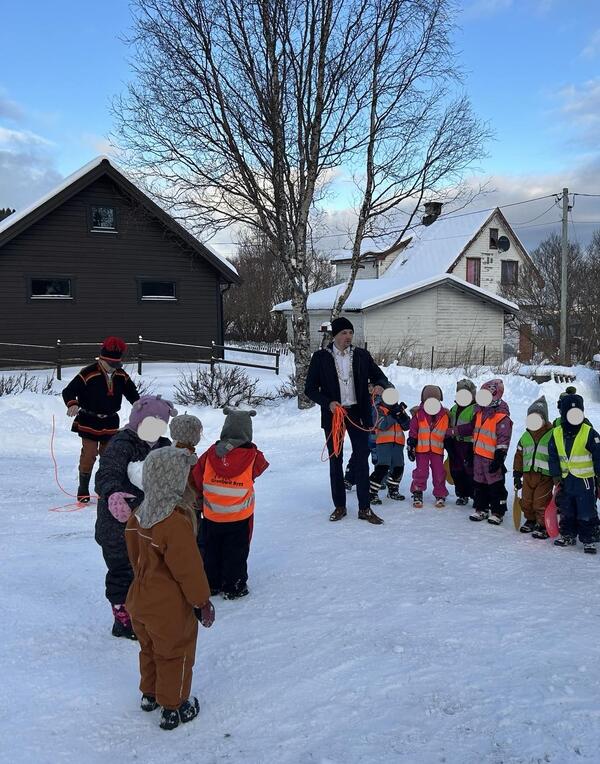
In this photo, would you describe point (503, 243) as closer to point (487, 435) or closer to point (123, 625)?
point (487, 435)

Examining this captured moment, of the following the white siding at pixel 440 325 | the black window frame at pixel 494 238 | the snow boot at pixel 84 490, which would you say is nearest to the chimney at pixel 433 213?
the snow boot at pixel 84 490

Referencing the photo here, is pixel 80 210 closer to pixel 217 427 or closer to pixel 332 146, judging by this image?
pixel 332 146

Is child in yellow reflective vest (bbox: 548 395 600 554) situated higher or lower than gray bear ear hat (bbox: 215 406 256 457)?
lower

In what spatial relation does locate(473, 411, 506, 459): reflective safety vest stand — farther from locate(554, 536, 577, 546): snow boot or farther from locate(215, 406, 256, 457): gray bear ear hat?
locate(215, 406, 256, 457): gray bear ear hat

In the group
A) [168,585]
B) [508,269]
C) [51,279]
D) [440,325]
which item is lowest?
[168,585]

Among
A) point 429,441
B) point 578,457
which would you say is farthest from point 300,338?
point 578,457

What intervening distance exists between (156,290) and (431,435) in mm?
17954

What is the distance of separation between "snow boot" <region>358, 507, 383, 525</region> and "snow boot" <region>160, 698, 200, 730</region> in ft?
10.7

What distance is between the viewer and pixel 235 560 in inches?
179

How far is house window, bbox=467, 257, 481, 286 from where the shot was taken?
38062 mm

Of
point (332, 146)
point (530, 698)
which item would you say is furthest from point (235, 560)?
point (332, 146)

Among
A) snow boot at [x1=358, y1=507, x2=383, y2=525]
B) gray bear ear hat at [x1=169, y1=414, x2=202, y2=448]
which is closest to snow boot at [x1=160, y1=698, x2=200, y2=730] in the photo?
gray bear ear hat at [x1=169, y1=414, x2=202, y2=448]

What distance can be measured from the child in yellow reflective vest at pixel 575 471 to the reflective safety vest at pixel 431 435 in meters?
1.36

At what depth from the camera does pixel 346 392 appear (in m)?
6.43
